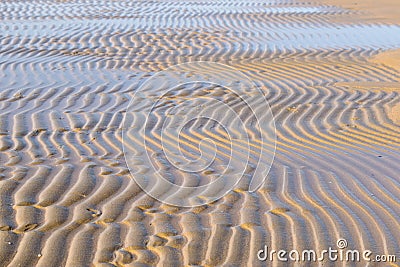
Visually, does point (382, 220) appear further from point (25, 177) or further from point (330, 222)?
point (25, 177)

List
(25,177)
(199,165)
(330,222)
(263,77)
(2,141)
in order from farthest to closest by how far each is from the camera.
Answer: (263,77)
(2,141)
(199,165)
(25,177)
(330,222)

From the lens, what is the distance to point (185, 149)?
18.7 ft

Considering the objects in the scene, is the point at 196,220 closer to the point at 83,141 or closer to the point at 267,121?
the point at 83,141

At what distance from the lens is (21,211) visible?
13.6 ft

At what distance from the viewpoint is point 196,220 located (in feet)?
13.7

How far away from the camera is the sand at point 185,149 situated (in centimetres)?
385

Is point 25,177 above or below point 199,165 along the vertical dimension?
below

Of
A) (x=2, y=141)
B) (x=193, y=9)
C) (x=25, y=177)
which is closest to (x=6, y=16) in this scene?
(x=193, y=9)

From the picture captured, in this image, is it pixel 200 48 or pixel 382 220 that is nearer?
pixel 382 220

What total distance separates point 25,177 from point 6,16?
11081 millimetres

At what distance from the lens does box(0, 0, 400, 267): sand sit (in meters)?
3.85

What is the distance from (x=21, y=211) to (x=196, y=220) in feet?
4.00

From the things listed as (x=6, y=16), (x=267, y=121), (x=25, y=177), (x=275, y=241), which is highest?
(x=6, y=16)

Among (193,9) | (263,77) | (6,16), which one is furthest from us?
(193,9)
